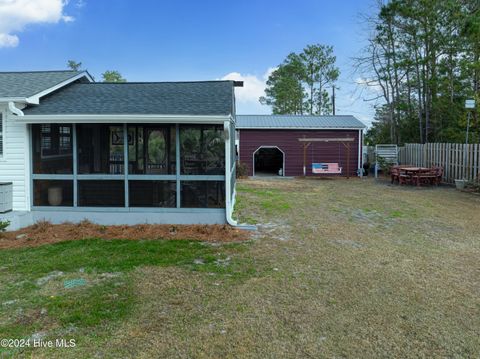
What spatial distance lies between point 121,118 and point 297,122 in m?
13.4

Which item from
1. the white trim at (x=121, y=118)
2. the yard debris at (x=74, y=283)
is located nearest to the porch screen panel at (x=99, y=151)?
the white trim at (x=121, y=118)

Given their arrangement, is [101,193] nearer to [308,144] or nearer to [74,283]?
[74,283]

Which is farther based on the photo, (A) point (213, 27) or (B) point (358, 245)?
(A) point (213, 27)

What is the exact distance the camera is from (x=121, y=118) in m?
6.84

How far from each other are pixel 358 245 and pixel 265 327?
3.23 metres

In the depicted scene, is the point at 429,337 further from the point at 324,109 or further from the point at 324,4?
the point at 324,109

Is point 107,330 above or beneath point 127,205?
beneath

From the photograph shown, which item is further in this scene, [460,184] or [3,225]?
[460,184]

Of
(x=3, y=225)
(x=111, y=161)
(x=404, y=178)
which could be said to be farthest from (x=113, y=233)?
(x=404, y=178)

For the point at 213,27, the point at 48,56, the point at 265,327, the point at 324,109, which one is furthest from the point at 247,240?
the point at 324,109

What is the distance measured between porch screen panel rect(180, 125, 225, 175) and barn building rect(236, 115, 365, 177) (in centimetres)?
1134

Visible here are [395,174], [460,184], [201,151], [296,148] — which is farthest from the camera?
[296,148]

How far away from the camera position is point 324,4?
577 inches

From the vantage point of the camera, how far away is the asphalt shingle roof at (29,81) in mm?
7191
